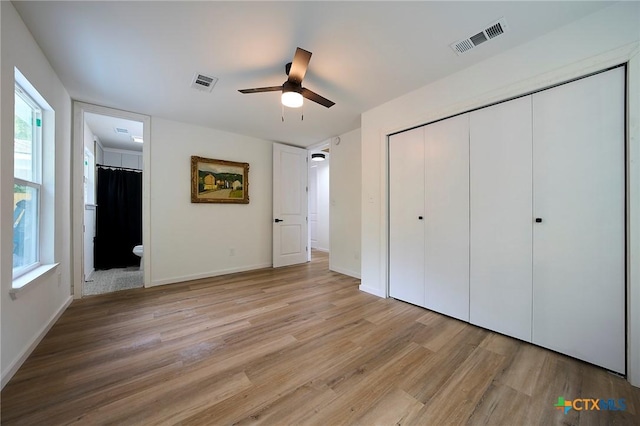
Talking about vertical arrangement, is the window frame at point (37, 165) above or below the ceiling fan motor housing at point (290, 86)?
below

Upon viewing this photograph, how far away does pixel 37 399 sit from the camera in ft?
4.51

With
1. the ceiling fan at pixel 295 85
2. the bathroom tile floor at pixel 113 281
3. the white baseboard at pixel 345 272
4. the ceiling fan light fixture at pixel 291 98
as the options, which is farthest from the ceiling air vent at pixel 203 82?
the white baseboard at pixel 345 272

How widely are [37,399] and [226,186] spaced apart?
10.4 ft

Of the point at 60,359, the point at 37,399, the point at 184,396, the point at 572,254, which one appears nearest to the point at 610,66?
the point at 572,254

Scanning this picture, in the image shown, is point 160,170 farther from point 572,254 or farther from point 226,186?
point 572,254

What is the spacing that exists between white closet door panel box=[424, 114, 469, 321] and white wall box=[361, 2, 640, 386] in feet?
0.84

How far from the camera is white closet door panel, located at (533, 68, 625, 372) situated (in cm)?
160

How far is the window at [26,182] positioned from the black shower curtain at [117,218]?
9.06 feet

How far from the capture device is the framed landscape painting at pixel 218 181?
151 inches

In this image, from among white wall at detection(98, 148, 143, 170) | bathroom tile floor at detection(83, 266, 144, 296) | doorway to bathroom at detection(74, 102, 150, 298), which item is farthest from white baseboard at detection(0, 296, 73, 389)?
white wall at detection(98, 148, 143, 170)

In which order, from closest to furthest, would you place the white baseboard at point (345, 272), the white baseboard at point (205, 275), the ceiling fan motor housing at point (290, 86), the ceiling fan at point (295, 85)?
the ceiling fan at point (295, 85) → the ceiling fan motor housing at point (290, 86) → the white baseboard at point (205, 275) → the white baseboard at point (345, 272)

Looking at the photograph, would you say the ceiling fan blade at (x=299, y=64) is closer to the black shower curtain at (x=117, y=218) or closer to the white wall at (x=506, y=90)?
the white wall at (x=506, y=90)

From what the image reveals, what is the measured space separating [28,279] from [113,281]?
7.27 feet

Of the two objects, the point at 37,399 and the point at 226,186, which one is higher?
the point at 226,186
